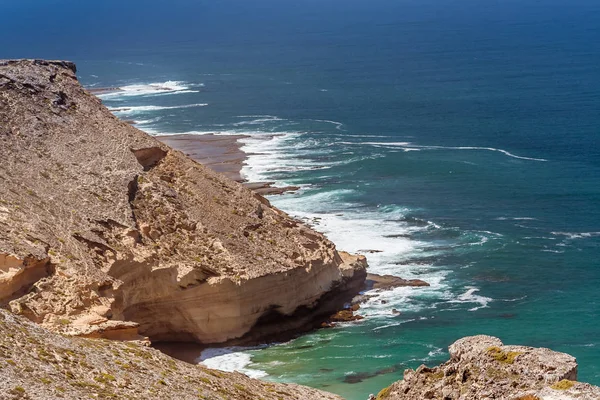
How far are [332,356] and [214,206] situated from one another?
34.1 feet

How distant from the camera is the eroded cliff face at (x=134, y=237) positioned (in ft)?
141

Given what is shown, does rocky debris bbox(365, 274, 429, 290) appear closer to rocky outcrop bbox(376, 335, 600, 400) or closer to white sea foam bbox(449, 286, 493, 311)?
white sea foam bbox(449, 286, 493, 311)

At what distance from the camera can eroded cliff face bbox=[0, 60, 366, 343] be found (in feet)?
141

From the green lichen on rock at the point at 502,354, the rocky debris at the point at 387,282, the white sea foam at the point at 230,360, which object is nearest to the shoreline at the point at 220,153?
the rocky debris at the point at 387,282

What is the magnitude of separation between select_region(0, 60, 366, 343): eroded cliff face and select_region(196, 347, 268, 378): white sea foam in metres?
0.80

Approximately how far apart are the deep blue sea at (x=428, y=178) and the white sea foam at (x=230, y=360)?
0.15 meters

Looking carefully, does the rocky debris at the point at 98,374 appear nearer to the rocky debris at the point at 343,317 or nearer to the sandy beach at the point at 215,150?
the rocky debris at the point at 343,317

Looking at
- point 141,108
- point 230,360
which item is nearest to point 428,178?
point 230,360

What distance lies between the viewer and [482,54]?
589 ft

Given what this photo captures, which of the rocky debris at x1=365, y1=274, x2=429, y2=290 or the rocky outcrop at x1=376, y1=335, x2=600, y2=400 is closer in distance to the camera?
the rocky outcrop at x1=376, y1=335, x2=600, y2=400

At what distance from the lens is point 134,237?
49281 millimetres

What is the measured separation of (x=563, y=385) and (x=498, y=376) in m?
2.20

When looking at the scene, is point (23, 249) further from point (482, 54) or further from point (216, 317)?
point (482, 54)

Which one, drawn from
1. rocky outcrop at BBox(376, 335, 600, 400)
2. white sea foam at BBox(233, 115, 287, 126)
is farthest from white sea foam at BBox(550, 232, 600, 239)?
white sea foam at BBox(233, 115, 287, 126)
